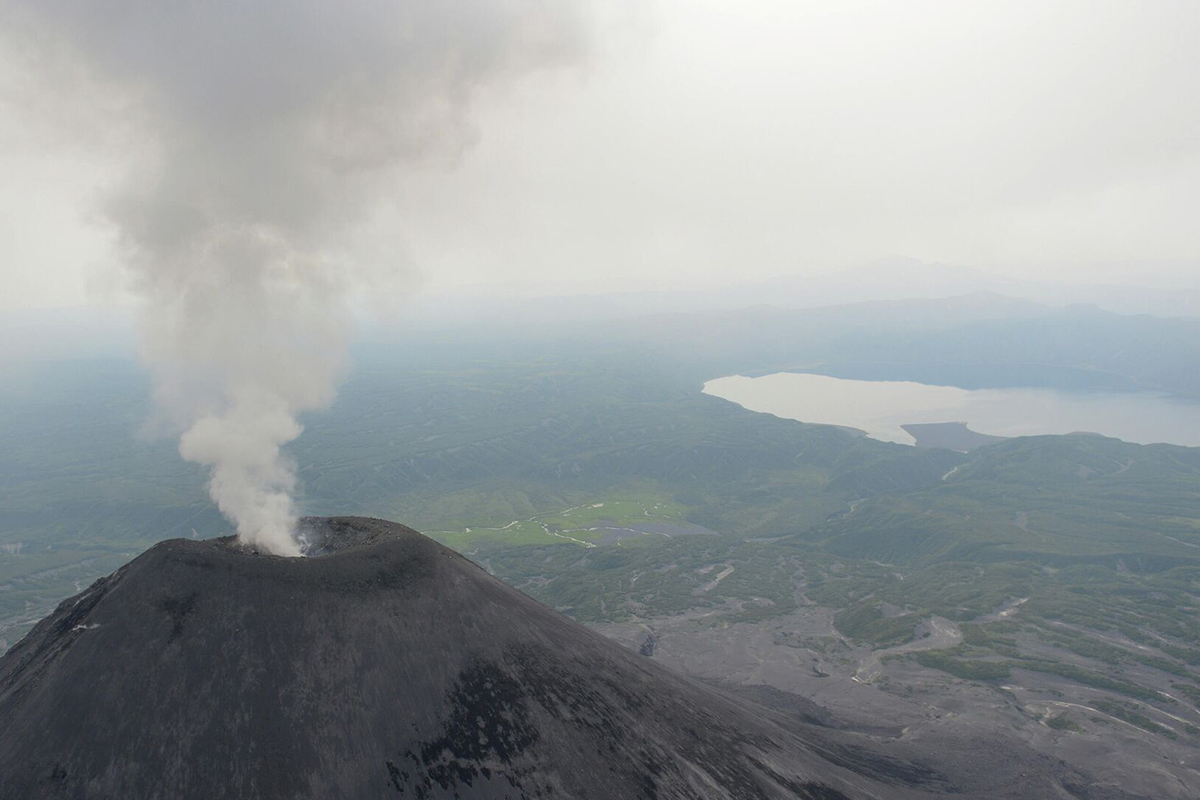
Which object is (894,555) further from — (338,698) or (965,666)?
(338,698)

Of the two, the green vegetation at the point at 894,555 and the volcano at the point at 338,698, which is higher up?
the volcano at the point at 338,698

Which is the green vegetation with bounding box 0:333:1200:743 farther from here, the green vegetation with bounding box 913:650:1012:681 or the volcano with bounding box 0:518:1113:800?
the volcano with bounding box 0:518:1113:800

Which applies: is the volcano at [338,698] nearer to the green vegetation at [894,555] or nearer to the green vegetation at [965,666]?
the green vegetation at [965,666]

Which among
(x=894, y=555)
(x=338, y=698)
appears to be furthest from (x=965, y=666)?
(x=894, y=555)

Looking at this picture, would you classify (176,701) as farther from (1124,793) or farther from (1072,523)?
(1072,523)

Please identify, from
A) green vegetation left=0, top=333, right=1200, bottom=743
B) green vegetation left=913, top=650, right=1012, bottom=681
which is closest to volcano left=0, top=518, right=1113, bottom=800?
green vegetation left=913, top=650, right=1012, bottom=681

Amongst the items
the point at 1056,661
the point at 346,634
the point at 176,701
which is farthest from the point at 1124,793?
the point at 176,701

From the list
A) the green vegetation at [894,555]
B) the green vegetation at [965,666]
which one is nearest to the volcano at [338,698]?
the green vegetation at [965,666]

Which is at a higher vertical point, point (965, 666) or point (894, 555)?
point (965, 666)
